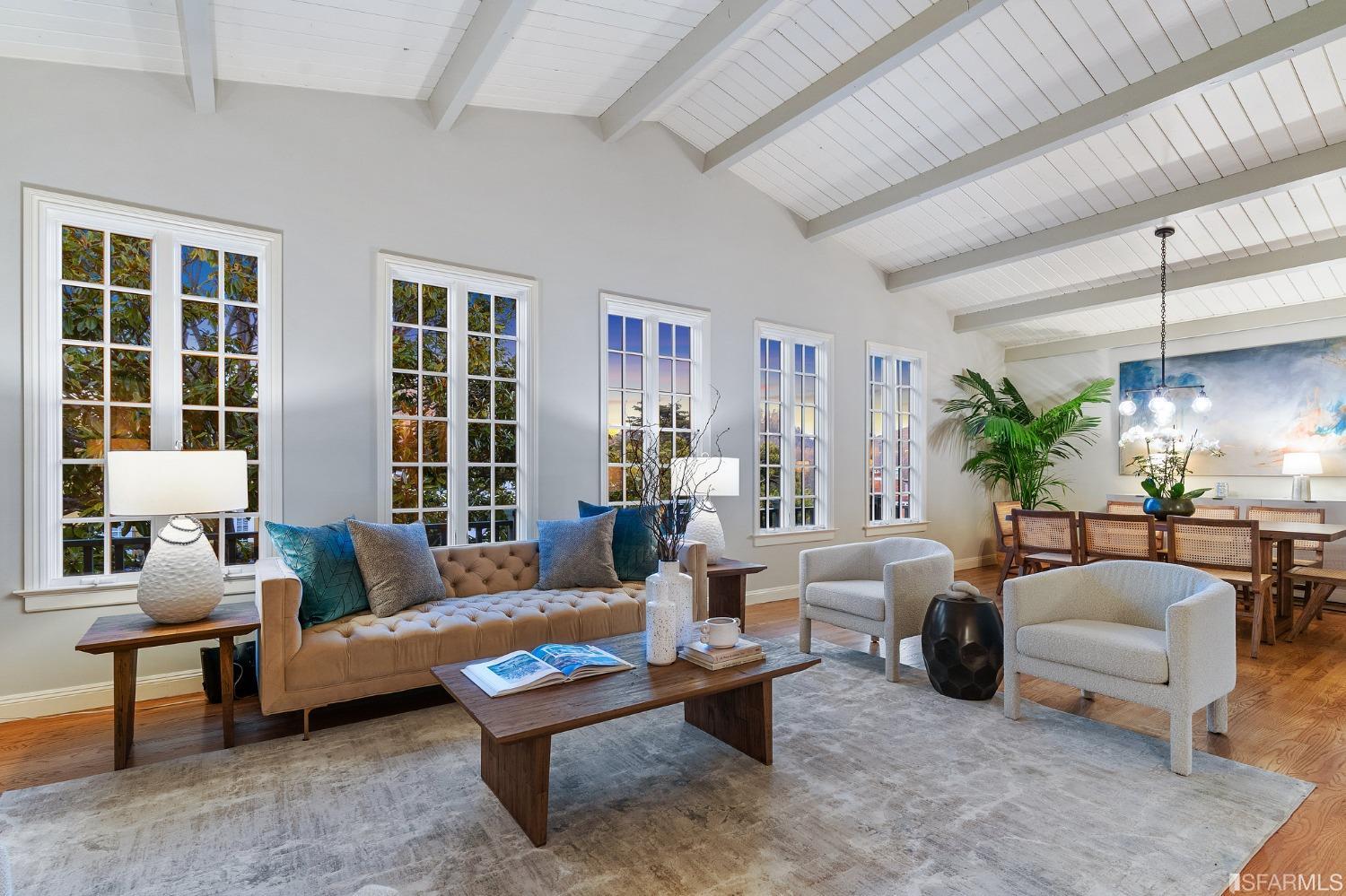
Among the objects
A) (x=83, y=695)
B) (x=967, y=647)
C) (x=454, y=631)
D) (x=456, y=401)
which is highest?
(x=456, y=401)

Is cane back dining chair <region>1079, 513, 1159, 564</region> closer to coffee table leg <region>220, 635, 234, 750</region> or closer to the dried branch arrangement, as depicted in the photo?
the dried branch arrangement

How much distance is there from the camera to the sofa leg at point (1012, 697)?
10.00ft

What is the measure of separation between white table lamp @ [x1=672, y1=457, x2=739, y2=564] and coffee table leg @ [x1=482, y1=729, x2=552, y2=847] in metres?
2.44

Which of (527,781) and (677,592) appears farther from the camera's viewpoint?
(677,592)

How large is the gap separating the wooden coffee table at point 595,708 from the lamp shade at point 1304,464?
5837 mm

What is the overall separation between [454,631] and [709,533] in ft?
6.56

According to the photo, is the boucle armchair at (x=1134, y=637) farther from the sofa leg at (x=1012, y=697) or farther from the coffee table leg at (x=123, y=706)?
the coffee table leg at (x=123, y=706)

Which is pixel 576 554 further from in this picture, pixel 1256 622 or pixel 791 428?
pixel 1256 622

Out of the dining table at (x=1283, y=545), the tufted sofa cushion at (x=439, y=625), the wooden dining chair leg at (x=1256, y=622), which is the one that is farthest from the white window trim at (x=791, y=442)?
the wooden dining chair leg at (x=1256, y=622)

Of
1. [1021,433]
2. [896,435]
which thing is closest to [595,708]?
[896,435]

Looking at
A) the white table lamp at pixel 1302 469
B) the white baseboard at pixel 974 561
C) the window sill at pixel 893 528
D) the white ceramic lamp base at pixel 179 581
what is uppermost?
the white table lamp at pixel 1302 469

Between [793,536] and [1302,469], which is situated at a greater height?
[1302,469]

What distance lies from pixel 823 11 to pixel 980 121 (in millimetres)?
1408

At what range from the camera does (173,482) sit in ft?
9.01
